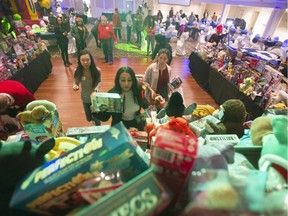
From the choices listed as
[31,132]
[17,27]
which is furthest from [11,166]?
[17,27]

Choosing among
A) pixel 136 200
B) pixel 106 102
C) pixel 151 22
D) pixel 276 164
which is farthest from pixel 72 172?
pixel 151 22

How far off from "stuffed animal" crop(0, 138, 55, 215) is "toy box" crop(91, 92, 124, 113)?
3.28 ft

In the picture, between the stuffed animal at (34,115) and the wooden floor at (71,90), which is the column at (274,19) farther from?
the stuffed animal at (34,115)

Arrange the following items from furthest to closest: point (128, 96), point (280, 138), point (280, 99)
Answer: point (280, 99), point (128, 96), point (280, 138)

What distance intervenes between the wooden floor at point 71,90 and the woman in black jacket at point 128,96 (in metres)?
1.17

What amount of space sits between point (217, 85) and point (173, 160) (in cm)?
370

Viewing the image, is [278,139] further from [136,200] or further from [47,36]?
[47,36]

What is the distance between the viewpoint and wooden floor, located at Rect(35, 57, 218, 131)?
316 centimetres

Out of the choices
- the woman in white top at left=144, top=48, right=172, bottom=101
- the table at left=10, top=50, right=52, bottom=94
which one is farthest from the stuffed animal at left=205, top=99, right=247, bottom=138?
the table at left=10, top=50, right=52, bottom=94

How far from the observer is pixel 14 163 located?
500mm

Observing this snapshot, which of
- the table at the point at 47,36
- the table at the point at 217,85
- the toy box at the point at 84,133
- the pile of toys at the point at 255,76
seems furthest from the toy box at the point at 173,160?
the table at the point at 47,36

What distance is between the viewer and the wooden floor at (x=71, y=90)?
3156 millimetres

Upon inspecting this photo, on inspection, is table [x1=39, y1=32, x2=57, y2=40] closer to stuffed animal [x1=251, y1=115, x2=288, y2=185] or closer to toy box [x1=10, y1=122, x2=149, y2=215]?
toy box [x1=10, y1=122, x2=149, y2=215]

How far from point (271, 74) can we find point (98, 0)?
1245cm
